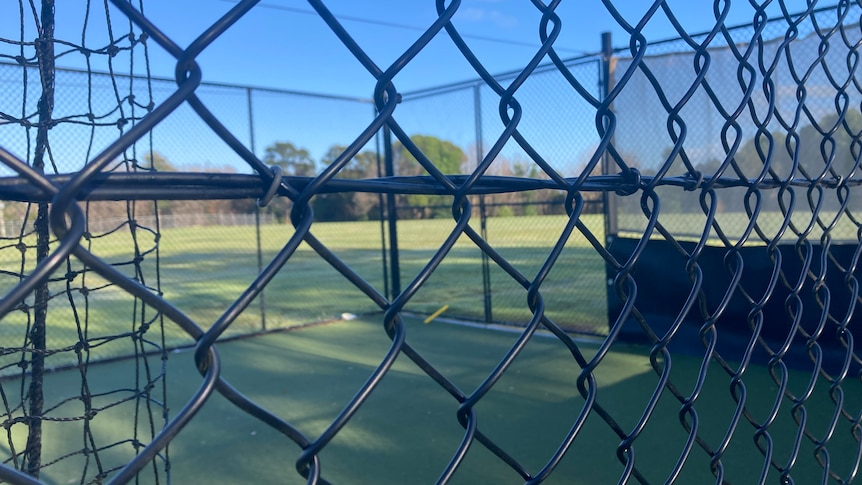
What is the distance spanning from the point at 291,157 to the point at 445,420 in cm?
748

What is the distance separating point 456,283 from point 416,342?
3992mm

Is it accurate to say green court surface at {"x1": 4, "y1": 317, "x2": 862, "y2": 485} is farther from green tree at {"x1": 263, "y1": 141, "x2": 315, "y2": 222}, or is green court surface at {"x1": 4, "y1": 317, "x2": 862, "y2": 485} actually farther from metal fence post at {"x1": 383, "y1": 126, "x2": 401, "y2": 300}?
green tree at {"x1": 263, "y1": 141, "x2": 315, "y2": 222}

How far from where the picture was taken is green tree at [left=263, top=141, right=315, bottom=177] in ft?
31.0

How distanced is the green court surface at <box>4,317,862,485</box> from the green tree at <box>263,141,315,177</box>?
4.26 metres

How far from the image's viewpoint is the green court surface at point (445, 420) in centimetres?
310

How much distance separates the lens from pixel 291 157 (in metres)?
10.4

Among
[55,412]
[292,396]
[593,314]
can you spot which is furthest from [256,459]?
[593,314]

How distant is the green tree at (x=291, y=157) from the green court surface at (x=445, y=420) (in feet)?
14.0

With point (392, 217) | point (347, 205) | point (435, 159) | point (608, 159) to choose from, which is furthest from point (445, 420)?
point (347, 205)

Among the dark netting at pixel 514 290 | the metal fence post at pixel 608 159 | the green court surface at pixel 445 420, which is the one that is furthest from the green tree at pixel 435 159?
the green court surface at pixel 445 420

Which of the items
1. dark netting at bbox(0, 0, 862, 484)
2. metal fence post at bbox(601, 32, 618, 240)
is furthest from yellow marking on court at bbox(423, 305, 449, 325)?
metal fence post at bbox(601, 32, 618, 240)

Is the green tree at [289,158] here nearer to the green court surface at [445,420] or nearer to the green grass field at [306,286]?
the green grass field at [306,286]

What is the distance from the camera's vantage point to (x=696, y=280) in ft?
3.73

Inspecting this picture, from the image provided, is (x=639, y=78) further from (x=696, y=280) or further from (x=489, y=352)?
(x=696, y=280)
